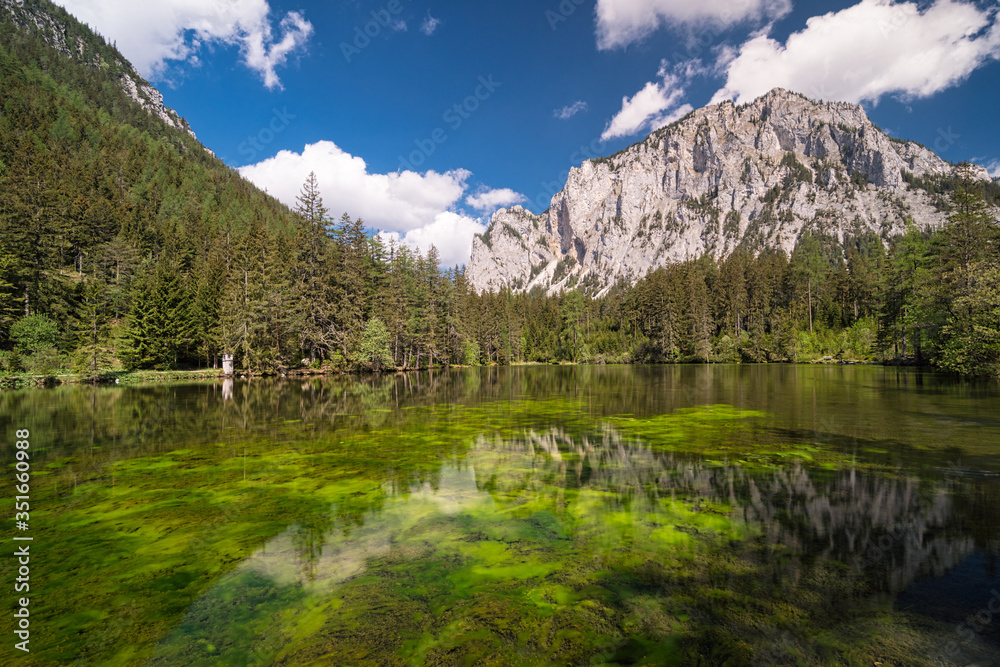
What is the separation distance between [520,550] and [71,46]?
786 ft

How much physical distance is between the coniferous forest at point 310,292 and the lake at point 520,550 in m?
31.1

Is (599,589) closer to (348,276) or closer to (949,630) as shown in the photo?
(949,630)

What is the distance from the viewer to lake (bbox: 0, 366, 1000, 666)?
3611 millimetres

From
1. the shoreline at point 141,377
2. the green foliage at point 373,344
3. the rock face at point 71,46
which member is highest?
the rock face at point 71,46

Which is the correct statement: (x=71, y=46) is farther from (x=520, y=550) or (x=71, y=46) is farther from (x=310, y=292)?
(x=520, y=550)

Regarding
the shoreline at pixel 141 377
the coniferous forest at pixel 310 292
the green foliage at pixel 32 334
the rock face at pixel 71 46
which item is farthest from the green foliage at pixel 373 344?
the rock face at pixel 71 46

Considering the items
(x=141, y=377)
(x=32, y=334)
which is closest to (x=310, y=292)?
(x=141, y=377)

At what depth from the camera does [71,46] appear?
489 feet

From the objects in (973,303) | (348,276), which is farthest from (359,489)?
(348,276)

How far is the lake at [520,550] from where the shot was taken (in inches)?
142

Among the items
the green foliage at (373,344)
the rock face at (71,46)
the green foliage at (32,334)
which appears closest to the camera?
the green foliage at (32,334)

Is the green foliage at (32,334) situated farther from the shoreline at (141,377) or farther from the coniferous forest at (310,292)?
the shoreline at (141,377)

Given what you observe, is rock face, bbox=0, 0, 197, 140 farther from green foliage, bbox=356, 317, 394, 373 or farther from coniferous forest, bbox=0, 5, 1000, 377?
green foliage, bbox=356, 317, 394, 373

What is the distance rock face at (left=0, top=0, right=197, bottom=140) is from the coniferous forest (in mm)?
33795
